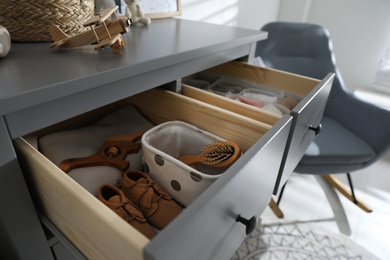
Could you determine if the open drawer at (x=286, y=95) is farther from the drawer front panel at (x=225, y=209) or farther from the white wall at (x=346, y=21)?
the white wall at (x=346, y=21)

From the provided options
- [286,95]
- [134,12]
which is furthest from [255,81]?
[134,12]

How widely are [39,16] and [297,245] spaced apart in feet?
4.20

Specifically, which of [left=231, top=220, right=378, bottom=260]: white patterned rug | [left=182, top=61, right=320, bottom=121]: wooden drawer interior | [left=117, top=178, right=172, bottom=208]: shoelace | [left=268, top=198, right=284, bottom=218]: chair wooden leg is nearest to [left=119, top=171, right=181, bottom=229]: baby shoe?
[left=117, top=178, right=172, bottom=208]: shoelace

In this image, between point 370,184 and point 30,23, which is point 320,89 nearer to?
point 30,23

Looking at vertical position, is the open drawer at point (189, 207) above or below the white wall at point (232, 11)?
below

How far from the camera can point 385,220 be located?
4.35 feet

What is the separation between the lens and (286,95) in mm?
893

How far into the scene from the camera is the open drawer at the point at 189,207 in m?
0.29

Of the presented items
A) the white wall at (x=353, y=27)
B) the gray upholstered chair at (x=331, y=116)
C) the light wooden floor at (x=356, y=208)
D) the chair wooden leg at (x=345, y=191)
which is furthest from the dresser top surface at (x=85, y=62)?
the white wall at (x=353, y=27)

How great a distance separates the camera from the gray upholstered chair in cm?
114

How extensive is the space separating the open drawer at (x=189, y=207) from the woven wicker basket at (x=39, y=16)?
26 cm

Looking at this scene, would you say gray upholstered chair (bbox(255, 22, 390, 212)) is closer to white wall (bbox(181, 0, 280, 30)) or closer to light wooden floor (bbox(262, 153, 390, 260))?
Answer: light wooden floor (bbox(262, 153, 390, 260))

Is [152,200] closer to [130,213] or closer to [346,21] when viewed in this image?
[130,213]

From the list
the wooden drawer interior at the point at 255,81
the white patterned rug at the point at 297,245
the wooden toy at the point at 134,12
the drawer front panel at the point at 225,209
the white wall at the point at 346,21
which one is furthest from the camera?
the white wall at the point at 346,21
